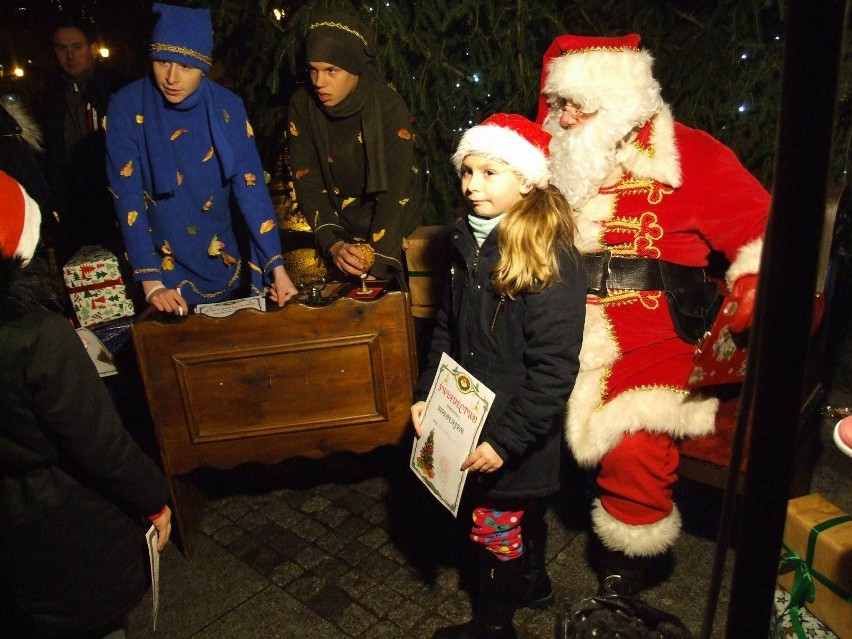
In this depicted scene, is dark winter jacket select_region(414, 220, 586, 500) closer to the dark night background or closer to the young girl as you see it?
the young girl

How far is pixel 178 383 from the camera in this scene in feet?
9.28

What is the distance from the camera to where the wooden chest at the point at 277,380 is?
279 centimetres

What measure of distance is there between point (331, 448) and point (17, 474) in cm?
134

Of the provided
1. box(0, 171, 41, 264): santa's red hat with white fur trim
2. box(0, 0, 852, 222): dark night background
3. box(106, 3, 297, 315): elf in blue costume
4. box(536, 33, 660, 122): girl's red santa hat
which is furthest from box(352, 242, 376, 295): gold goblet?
box(0, 171, 41, 264): santa's red hat with white fur trim

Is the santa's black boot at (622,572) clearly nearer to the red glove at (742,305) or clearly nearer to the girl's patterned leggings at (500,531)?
the girl's patterned leggings at (500,531)

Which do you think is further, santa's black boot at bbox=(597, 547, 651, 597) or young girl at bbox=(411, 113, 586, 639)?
santa's black boot at bbox=(597, 547, 651, 597)

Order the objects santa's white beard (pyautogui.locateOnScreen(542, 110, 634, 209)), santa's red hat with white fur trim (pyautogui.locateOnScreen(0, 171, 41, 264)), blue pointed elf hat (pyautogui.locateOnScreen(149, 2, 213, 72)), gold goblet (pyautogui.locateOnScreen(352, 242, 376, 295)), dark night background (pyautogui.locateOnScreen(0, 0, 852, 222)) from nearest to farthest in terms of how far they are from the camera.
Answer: santa's red hat with white fur trim (pyautogui.locateOnScreen(0, 171, 41, 264)), santa's white beard (pyautogui.locateOnScreen(542, 110, 634, 209)), blue pointed elf hat (pyautogui.locateOnScreen(149, 2, 213, 72)), gold goblet (pyautogui.locateOnScreen(352, 242, 376, 295)), dark night background (pyautogui.locateOnScreen(0, 0, 852, 222))

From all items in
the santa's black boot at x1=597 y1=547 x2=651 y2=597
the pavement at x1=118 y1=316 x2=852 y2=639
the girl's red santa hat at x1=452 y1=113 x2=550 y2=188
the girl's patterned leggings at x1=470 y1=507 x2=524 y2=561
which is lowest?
the pavement at x1=118 y1=316 x2=852 y2=639

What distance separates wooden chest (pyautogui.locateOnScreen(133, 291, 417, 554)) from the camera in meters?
2.79

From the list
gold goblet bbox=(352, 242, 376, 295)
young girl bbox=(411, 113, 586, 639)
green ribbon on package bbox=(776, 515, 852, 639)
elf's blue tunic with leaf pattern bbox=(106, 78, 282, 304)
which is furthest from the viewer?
gold goblet bbox=(352, 242, 376, 295)

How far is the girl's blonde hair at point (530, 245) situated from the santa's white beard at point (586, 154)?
0.51 meters

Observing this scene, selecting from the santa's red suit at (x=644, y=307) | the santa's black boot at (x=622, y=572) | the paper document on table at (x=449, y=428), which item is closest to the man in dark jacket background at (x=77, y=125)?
the paper document on table at (x=449, y=428)

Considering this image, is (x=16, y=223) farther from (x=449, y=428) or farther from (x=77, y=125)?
(x=77, y=125)

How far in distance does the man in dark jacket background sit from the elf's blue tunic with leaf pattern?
2.07 metres
